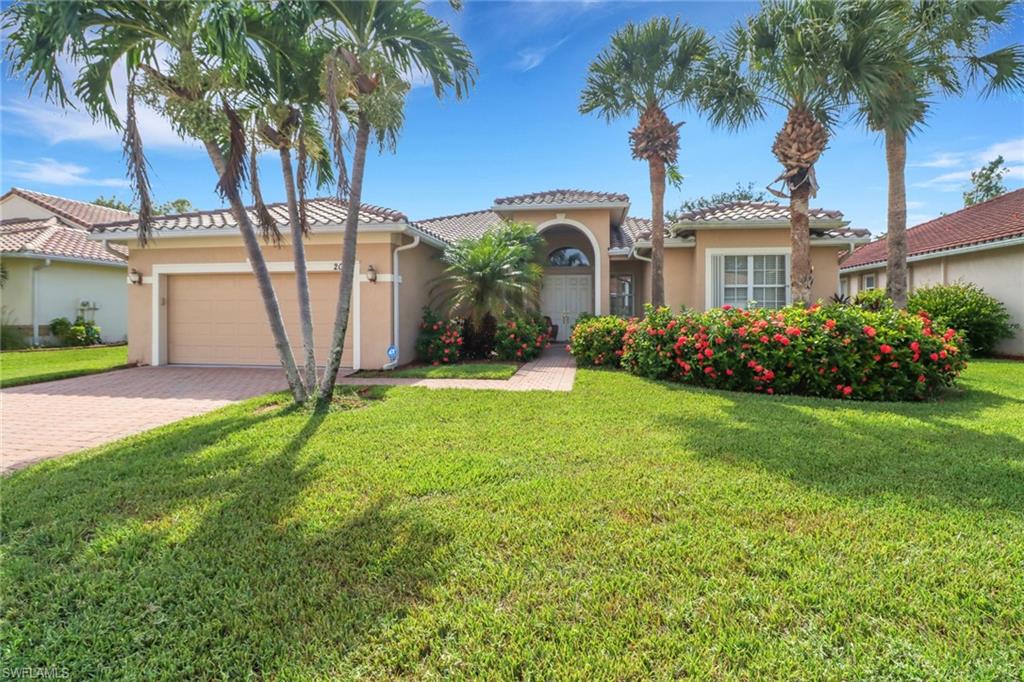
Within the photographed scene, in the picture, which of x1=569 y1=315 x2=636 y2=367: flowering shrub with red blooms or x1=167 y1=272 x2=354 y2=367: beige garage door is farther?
x1=167 y1=272 x2=354 y2=367: beige garage door

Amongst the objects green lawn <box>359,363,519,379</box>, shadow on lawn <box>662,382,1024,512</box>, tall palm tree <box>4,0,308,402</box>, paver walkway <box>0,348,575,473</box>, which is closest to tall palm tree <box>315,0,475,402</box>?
tall palm tree <box>4,0,308,402</box>

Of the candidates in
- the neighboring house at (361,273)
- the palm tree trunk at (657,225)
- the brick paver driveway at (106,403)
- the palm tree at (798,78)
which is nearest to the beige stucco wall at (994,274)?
the neighboring house at (361,273)

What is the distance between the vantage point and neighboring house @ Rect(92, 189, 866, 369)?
12680 mm

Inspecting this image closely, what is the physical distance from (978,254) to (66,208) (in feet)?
138

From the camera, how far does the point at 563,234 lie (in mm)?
19391

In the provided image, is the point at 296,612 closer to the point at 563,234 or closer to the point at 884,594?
the point at 884,594

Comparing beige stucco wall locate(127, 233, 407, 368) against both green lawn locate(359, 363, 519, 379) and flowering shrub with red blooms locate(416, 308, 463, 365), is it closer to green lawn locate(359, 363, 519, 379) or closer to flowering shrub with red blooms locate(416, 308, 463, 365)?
green lawn locate(359, 363, 519, 379)

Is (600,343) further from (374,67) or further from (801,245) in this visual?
(374,67)

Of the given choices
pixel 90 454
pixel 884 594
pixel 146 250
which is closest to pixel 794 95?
pixel 884 594

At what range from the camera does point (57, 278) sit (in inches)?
768

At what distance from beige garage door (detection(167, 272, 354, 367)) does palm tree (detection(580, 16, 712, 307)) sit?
31.5 ft

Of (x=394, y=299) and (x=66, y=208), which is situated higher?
(x=66, y=208)

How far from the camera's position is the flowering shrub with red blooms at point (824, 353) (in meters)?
8.83

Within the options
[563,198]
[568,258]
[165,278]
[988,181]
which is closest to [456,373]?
[563,198]
